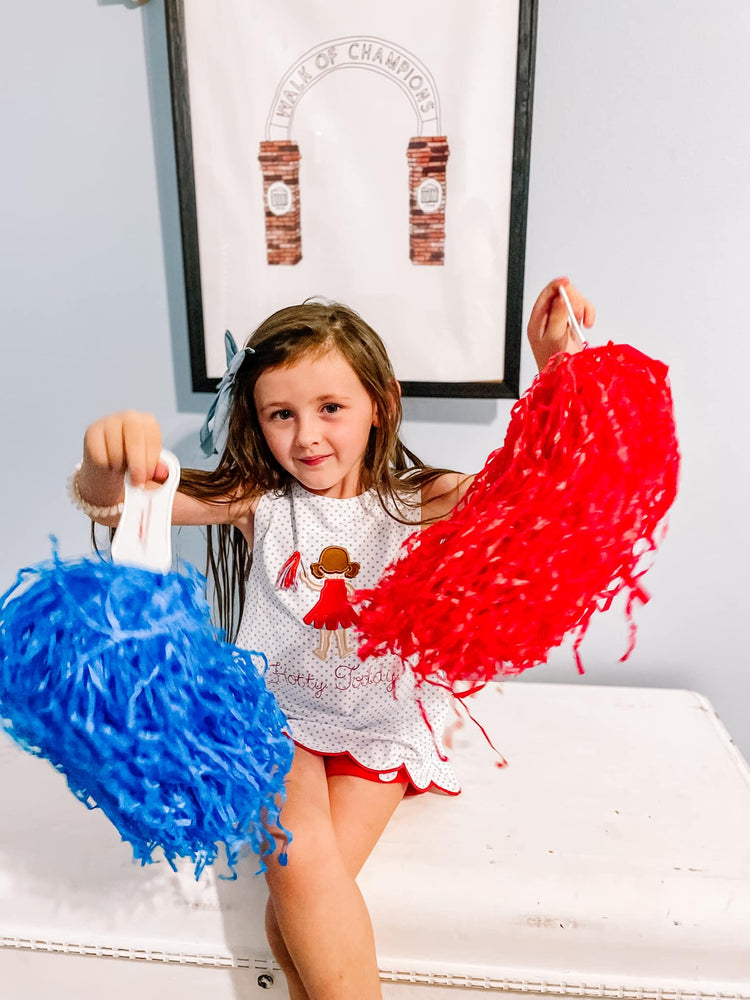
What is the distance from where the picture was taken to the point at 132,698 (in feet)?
1.32

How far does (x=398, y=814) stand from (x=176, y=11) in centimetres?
83

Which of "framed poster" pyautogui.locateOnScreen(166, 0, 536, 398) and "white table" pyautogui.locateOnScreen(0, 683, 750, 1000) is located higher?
"framed poster" pyautogui.locateOnScreen(166, 0, 536, 398)

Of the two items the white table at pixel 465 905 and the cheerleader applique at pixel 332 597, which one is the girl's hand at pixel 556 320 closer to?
the cheerleader applique at pixel 332 597

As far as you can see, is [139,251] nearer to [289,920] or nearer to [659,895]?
[289,920]

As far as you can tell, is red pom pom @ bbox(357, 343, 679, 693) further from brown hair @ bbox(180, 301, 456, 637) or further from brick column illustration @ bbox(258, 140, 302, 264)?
brick column illustration @ bbox(258, 140, 302, 264)

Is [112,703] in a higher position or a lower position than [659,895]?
higher

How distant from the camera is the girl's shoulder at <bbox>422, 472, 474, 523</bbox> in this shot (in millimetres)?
660

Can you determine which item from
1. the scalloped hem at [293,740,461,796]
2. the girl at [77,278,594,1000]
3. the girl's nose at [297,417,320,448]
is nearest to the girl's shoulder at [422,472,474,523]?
the girl at [77,278,594,1000]

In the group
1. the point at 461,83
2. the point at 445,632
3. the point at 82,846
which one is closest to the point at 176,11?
the point at 461,83

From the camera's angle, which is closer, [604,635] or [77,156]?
[77,156]

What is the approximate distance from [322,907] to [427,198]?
669mm

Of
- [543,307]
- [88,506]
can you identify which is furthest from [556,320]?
[88,506]

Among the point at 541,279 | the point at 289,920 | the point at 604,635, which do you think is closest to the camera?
→ the point at 289,920

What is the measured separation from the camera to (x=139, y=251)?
0.81 metres
